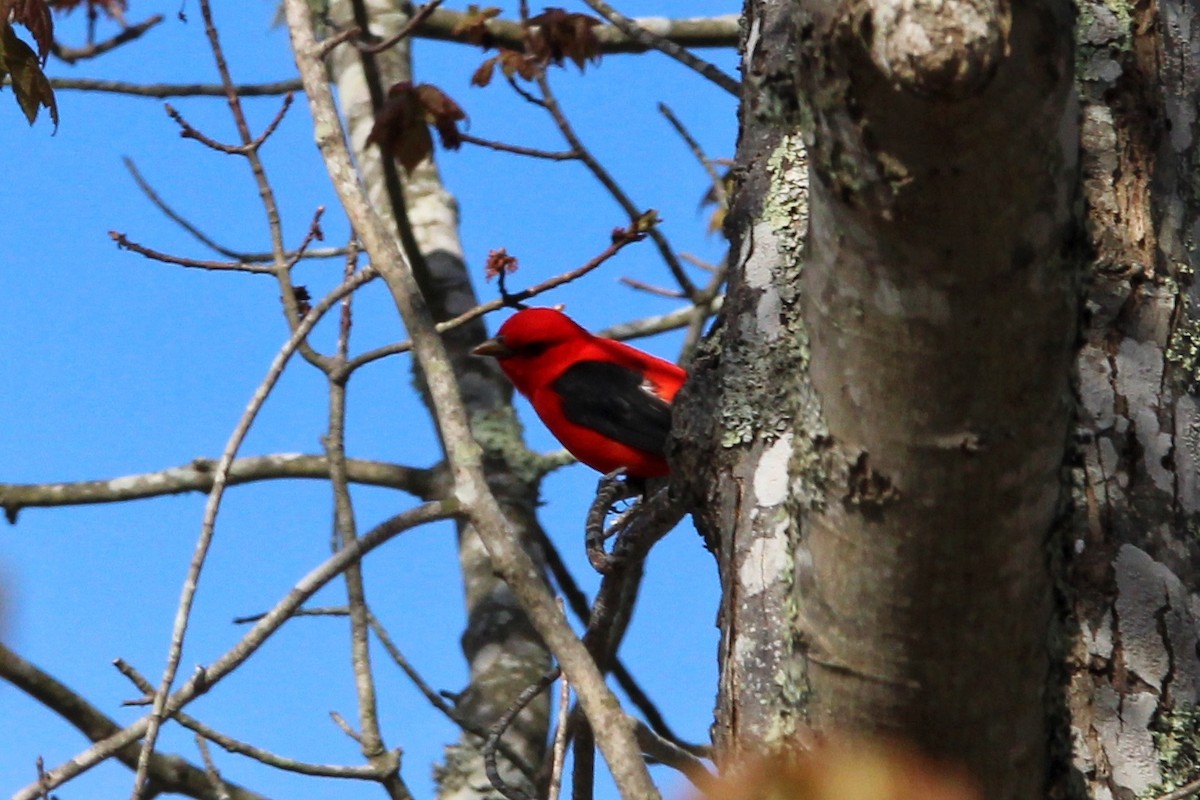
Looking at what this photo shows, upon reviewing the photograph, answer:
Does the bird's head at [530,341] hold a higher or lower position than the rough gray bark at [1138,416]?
higher

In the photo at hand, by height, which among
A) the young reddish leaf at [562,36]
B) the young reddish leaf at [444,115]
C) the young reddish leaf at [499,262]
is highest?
the young reddish leaf at [562,36]

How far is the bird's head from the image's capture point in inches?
230

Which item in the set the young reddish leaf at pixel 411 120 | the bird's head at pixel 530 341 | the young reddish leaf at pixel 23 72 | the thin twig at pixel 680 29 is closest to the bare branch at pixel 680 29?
the thin twig at pixel 680 29

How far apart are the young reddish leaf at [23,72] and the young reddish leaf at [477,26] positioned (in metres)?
2.86

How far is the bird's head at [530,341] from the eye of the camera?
19.2ft

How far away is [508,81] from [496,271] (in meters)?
1.77

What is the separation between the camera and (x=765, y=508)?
85.1 inches

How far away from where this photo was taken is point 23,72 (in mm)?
3199

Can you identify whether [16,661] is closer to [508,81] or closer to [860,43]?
[508,81]

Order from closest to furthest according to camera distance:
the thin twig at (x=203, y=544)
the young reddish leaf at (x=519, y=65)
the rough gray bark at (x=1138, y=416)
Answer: the rough gray bark at (x=1138, y=416) → the thin twig at (x=203, y=544) → the young reddish leaf at (x=519, y=65)

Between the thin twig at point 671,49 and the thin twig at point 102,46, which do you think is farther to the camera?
the thin twig at point 102,46

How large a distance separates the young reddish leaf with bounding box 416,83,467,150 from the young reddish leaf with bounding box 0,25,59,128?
2074mm

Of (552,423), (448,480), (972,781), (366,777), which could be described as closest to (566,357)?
(552,423)

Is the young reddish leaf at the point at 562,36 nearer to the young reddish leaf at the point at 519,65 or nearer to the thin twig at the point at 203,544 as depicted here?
the young reddish leaf at the point at 519,65
